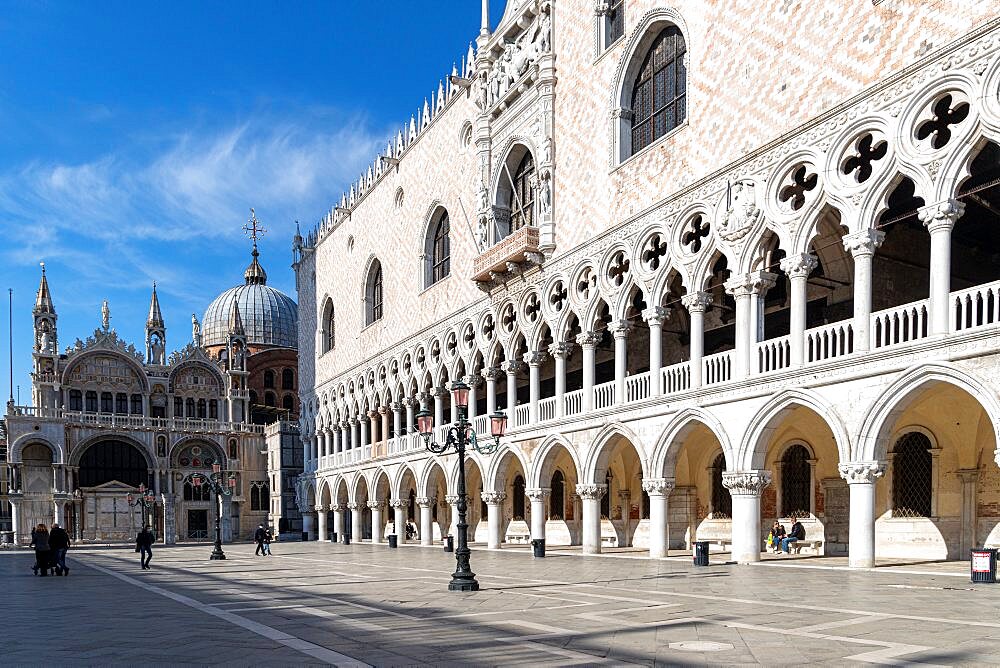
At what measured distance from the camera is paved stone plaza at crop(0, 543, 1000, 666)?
7.50 m

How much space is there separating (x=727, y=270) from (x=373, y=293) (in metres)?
20.3

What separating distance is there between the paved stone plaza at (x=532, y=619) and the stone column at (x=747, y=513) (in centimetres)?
68

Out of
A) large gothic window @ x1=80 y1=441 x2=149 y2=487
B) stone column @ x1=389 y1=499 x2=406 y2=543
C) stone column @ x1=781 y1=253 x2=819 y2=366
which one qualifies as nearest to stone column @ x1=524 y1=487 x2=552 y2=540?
stone column @ x1=781 y1=253 x2=819 y2=366

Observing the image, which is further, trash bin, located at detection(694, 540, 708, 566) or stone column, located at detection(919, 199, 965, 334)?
trash bin, located at detection(694, 540, 708, 566)

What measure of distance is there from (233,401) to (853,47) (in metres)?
45.1

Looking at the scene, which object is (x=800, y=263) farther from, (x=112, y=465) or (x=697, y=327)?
(x=112, y=465)

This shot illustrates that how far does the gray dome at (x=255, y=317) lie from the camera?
66.2 m

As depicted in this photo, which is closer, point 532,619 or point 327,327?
point 532,619

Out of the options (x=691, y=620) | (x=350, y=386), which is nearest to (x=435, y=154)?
(x=350, y=386)

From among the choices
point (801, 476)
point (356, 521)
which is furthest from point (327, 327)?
point (801, 476)

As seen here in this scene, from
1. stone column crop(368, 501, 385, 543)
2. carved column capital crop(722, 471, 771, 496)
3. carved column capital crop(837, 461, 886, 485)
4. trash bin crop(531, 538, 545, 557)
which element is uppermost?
carved column capital crop(837, 461, 886, 485)

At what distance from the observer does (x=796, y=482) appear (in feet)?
65.6

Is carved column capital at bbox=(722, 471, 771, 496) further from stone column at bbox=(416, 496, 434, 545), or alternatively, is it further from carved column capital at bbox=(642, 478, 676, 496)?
stone column at bbox=(416, 496, 434, 545)

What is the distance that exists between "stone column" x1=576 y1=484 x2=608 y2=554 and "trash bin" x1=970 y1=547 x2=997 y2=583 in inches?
393
